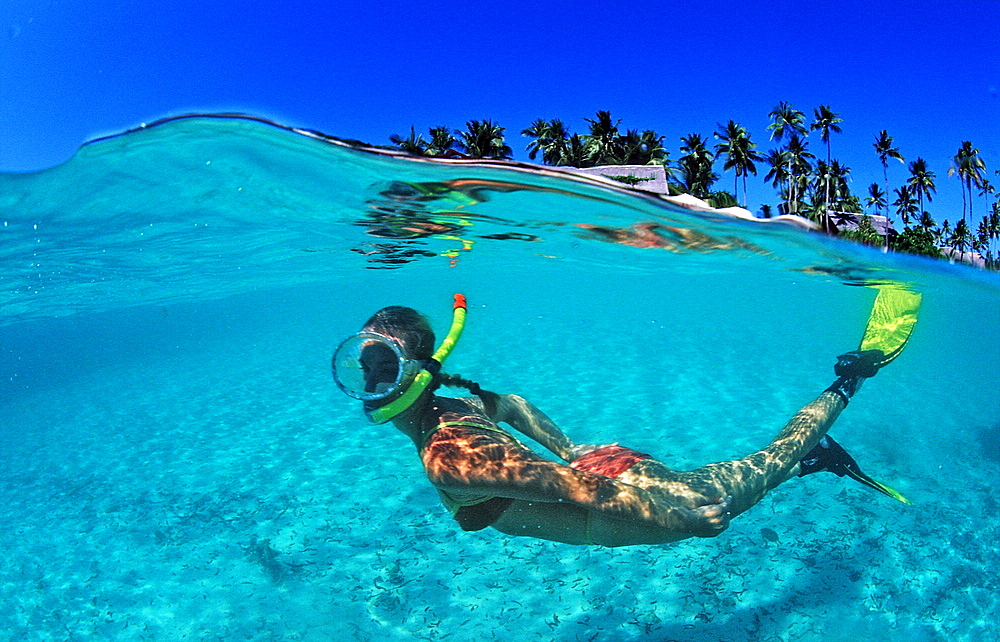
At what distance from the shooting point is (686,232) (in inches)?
496

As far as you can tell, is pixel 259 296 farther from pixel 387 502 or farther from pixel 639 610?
pixel 639 610

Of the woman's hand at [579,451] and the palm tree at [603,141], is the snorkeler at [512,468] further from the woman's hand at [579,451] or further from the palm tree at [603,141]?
the palm tree at [603,141]

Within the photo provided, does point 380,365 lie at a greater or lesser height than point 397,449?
greater

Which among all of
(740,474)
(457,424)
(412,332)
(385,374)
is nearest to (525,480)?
(457,424)

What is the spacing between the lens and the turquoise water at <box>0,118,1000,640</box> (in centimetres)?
611

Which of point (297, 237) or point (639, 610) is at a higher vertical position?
point (297, 237)

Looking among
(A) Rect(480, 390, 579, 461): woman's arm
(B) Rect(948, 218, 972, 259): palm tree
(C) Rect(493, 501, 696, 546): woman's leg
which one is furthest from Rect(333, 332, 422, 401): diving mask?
(B) Rect(948, 218, 972, 259): palm tree

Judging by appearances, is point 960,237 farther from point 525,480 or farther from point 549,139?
point 525,480

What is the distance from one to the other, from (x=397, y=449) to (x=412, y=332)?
731cm

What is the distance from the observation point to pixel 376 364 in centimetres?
362

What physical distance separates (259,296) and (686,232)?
26.7 meters

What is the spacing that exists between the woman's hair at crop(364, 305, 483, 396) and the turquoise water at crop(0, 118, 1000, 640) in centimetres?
44

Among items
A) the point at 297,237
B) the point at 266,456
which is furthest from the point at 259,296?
the point at 266,456

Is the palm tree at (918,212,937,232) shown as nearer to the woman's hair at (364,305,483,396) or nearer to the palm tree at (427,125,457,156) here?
the palm tree at (427,125,457,156)
